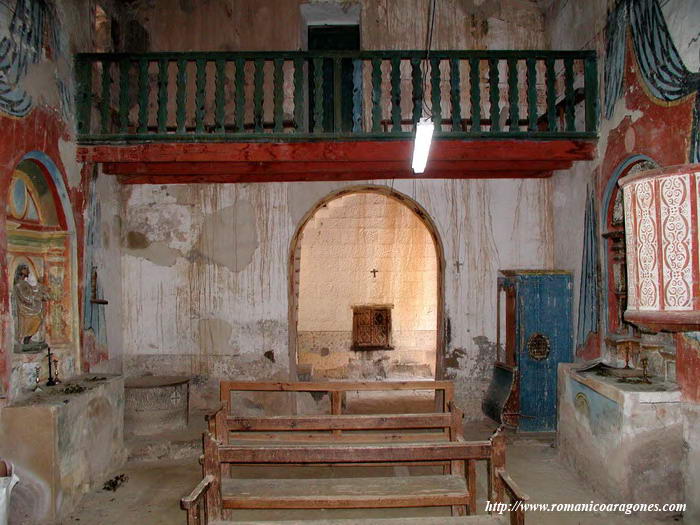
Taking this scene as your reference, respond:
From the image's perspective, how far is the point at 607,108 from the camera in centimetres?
562

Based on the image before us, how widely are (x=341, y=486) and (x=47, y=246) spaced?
4.01 m

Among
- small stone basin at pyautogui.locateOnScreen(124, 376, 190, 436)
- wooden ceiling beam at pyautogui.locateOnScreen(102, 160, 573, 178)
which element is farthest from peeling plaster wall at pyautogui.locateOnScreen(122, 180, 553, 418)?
small stone basin at pyautogui.locateOnScreen(124, 376, 190, 436)

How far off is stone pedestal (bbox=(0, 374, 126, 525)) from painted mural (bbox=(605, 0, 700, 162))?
18.4 ft

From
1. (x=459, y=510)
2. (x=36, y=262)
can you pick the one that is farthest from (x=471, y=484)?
(x=36, y=262)

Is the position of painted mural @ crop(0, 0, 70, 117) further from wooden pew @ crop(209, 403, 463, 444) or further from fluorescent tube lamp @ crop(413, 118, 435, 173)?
fluorescent tube lamp @ crop(413, 118, 435, 173)

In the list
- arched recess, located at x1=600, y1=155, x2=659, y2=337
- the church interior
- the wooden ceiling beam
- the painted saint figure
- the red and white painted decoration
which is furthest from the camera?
the wooden ceiling beam

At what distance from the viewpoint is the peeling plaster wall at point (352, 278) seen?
11125 millimetres

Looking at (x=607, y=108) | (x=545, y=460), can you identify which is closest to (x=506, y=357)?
(x=545, y=460)

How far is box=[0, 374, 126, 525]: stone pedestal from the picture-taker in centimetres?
418

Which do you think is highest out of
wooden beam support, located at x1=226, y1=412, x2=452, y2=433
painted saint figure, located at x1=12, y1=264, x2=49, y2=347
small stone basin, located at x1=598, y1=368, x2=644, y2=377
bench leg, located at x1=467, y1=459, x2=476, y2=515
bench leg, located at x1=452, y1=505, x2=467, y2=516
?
painted saint figure, located at x1=12, y1=264, x2=49, y2=347

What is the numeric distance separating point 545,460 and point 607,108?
3869mm

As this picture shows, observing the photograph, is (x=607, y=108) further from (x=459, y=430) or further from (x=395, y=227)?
(x=395, y=227)

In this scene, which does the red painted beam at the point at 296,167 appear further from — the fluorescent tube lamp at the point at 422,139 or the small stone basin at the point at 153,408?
the small stone basin at the point at 153,408

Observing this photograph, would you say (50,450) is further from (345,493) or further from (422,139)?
(422,139)
